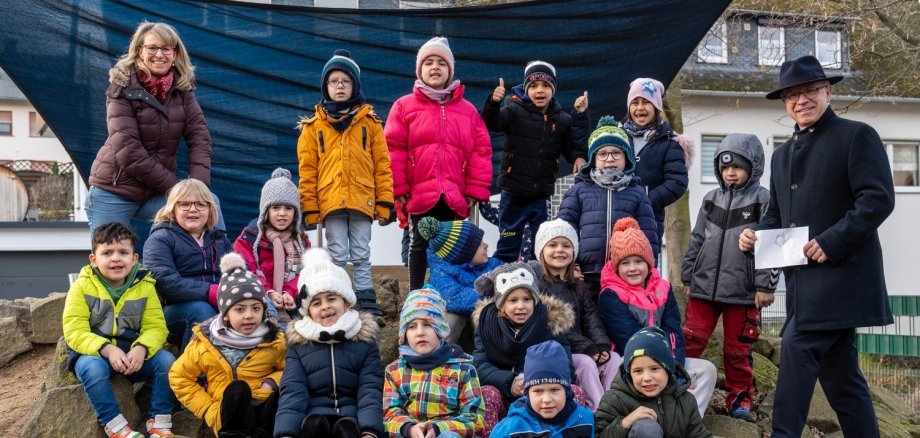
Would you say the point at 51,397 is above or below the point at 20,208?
below

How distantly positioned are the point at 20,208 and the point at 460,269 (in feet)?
42.2

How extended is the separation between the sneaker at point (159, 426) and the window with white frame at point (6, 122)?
19349 millimetres

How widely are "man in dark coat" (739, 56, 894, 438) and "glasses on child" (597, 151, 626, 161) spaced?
1.17 m

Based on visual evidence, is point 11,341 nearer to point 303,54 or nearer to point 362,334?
point 303,54

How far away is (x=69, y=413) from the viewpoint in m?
3.98

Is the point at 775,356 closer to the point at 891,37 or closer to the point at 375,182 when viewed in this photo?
the point at 375,182

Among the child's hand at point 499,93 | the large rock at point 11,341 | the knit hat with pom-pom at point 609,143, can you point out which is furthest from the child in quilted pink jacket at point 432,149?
the large rock at point 11,341

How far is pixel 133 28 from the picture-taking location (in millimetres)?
5199

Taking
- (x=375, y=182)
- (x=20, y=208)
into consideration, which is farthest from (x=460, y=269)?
(x=20, y=208)

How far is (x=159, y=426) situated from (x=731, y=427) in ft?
9.10

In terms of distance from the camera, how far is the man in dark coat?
3.42m

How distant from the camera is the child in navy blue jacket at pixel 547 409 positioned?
11.4 ft

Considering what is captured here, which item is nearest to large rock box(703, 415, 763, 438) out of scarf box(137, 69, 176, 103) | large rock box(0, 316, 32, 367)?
scarf box(137, 69, 176, 103)

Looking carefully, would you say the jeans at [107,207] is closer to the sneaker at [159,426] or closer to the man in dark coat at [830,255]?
the sneaker at [159,426]
